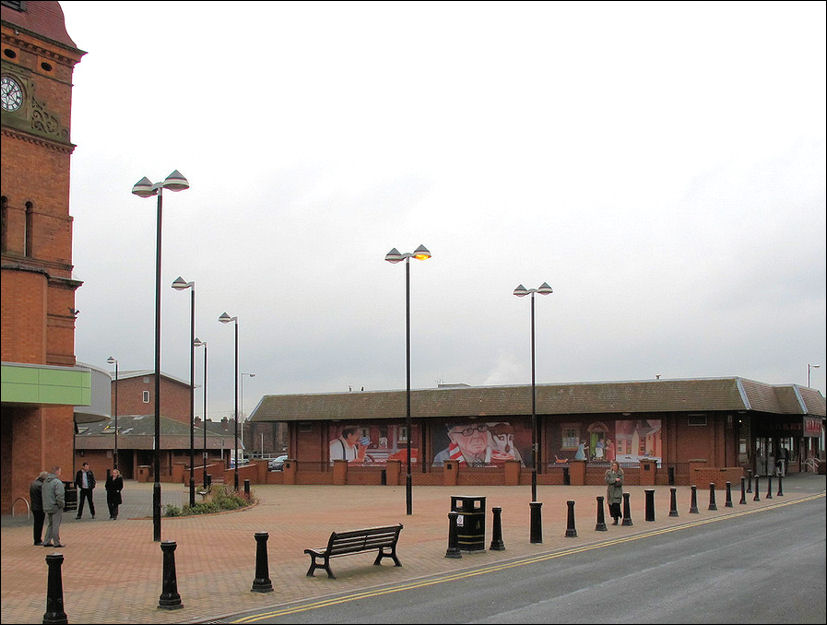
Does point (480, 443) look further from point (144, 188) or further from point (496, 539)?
point (144, 188)

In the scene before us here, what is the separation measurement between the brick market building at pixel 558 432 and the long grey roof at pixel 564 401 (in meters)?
0.06

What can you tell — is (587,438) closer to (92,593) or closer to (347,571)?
(347,571)

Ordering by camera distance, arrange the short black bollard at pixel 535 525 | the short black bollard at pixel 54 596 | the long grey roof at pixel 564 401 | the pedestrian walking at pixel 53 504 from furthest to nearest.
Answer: the long grey roof at pixel 564 401
the short black bollard at pixel 535 525
the pedestrian walking at pixel 53 504
the short black bollard at pixel 54 596

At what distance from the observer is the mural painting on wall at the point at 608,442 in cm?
4556

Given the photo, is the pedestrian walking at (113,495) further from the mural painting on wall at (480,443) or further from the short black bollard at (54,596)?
the mural painting on wall at (480,443)

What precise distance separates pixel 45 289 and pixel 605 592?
2001 centimetres

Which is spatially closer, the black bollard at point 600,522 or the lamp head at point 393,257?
the black bollard at point 600,522

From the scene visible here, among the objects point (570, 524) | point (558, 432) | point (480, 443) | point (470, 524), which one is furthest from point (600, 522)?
point (480, 443)

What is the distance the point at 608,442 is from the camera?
46.7 m

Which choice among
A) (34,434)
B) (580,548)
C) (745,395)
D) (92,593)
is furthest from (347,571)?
(745,395)

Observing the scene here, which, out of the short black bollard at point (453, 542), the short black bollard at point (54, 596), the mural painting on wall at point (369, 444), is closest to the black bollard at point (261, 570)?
the short black bollard at point (54, 596)

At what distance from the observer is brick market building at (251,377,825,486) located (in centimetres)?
4375

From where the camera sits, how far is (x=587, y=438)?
47.2 meters

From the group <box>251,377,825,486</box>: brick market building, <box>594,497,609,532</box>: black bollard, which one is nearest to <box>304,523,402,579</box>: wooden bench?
<box>594,497,609,532</box>: black bollard
